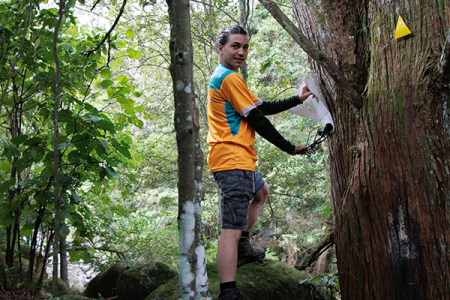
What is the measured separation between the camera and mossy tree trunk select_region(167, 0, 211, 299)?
1.47m

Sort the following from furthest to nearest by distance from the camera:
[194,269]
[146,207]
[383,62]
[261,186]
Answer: [146,207] → [261,186] → [383,62] → [194,269]

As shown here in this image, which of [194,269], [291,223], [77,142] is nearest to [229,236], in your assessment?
[194,269]

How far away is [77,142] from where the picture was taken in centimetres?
239

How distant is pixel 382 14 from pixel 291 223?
27.2ft

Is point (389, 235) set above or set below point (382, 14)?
below

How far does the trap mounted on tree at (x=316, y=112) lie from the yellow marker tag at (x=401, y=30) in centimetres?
61

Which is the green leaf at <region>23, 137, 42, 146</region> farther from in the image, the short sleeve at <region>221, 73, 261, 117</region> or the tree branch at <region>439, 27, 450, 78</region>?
the tree branch at <region>439, 27, 450, 78</region>

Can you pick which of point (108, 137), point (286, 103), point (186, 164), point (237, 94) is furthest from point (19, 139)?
point (286, 103)

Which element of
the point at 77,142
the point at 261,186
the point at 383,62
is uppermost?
the point at 383,62

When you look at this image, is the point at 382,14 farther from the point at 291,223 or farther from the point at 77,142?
the point at 291,223

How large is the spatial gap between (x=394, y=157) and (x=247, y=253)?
1.46 metres

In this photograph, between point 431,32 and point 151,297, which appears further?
point 151,297

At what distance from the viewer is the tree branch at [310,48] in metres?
1.72

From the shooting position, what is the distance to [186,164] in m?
1.53
